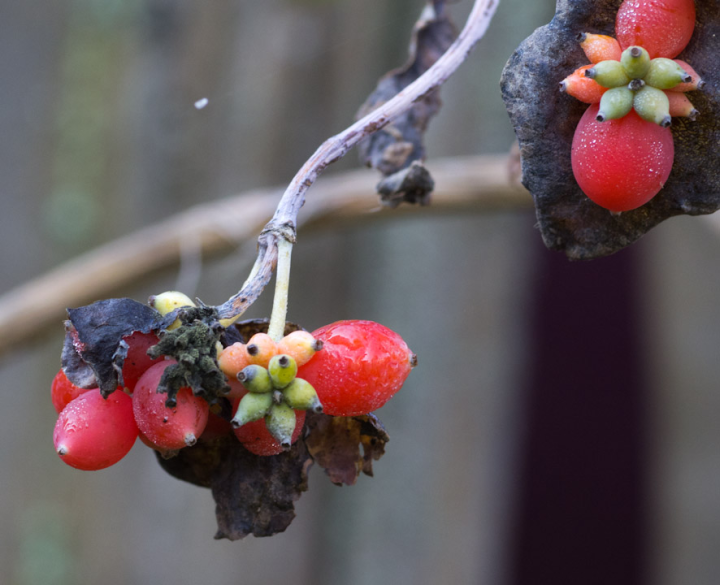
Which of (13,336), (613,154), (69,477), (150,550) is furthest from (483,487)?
(613,154)

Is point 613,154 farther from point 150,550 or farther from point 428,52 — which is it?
point 150,550

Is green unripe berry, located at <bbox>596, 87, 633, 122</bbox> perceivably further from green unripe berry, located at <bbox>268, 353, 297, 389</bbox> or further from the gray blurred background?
the gray blurred background

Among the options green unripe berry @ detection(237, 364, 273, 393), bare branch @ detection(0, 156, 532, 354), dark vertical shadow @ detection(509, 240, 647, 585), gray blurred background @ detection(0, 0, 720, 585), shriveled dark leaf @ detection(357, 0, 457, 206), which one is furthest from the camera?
dark vertical shadow @ detection(509, 240, 647, 585)

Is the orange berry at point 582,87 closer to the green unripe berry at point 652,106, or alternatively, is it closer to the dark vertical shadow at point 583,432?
the green unripe berry at point 652,106

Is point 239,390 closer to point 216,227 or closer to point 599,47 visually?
point 599,47

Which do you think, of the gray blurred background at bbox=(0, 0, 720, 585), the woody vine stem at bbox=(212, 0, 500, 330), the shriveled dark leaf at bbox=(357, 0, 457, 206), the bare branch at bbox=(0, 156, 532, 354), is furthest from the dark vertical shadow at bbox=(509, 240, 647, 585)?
the woody vine stem at bbox=(212, 0, 500, 330)

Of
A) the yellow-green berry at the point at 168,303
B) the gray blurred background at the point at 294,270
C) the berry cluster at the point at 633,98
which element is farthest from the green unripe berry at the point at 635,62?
the gray blurred background at the point at 294,270
